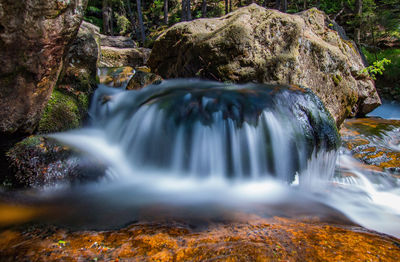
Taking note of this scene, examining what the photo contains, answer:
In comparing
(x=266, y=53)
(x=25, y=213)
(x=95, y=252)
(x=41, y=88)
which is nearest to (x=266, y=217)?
(x=95, y=252)

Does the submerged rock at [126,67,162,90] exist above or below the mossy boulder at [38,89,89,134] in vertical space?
above

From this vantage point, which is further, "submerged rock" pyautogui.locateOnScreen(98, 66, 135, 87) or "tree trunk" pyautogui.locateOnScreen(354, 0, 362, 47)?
"tree trunk" pyautogui.locateOnScreen(354, 0, 362, 47)

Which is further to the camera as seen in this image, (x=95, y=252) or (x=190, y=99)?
(x=190, y=99)

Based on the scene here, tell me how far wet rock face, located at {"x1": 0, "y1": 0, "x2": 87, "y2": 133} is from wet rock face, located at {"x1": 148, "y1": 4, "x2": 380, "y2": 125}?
10.8 ft

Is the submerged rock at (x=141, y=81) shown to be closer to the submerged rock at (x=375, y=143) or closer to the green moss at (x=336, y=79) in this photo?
the green moss at (x=336, y=79)

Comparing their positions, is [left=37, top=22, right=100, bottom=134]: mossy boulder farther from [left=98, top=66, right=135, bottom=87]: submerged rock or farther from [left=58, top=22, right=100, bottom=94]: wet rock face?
[left=98, top=66, right=135, bottom=87]: submerged rock

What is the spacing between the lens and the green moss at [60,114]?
3.47m

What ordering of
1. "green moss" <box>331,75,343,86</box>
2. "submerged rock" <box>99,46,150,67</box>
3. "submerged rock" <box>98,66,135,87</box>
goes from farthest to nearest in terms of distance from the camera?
1. "submerged rock" <box>99,46,150,67</box>
2. "submerged rock" <box>98,66,135,87</box>
3. "green moss" <box>331,75,343,86</box>

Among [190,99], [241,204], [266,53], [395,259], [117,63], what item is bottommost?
[241,204]

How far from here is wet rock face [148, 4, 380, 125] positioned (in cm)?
543

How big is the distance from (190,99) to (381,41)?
17.4 meters

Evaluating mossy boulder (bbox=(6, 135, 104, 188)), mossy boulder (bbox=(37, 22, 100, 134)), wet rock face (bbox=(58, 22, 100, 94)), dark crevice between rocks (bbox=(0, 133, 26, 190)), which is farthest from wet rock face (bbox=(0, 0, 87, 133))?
wet rock face (bbox=(58, 22, 100, 94))

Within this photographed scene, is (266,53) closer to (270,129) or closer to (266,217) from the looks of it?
(270,129)

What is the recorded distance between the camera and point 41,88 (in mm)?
2941
